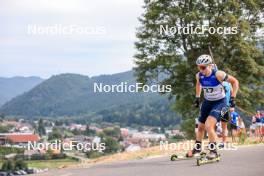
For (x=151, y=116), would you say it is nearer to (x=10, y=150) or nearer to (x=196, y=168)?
(x=10, y=150)

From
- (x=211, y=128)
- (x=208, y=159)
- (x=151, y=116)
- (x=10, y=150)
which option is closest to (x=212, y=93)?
(x=211, y=128)

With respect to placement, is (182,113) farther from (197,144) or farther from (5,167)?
(5,167)

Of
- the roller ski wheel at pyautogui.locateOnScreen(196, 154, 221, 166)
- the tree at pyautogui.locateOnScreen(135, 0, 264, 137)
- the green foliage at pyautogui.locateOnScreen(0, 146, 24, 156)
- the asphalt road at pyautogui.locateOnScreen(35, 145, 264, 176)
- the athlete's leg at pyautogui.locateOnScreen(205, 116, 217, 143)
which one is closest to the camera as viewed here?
the asphalt road at pyautogui.locateOnScreen(35, 145, 264, 176)

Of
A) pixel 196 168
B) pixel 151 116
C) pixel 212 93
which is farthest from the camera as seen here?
pixel 151 116

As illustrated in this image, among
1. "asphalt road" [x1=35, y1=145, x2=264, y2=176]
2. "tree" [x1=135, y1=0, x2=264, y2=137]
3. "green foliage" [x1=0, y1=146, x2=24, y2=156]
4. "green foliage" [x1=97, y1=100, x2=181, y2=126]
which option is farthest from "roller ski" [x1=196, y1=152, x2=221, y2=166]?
"green foliage" [x1=97, y1=100, x2=181, y2=126]

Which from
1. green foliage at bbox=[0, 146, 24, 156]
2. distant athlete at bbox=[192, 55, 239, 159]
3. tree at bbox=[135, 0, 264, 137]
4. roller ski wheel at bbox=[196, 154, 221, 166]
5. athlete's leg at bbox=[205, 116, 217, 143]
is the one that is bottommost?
green foliage at bbox=[0, 146, 24, 156]

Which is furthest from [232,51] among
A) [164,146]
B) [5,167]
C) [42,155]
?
[42,155]

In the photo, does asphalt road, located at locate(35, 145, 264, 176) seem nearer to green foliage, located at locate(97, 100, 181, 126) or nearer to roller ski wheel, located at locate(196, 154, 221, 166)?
roller ski wheel, located at locate(196, 154, 221, 166)

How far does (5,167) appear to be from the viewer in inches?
2231

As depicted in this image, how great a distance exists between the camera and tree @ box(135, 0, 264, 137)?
34562mm

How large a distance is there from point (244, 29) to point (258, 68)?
2.67 m

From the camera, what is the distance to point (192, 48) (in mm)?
35094

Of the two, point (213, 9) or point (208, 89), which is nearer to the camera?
point (208, 89)

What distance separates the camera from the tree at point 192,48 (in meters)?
34.6
